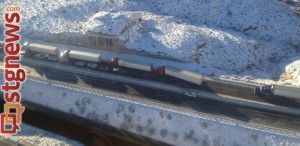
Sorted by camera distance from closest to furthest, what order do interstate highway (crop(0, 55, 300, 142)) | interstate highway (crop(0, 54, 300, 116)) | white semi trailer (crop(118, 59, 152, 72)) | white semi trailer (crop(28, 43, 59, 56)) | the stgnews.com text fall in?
interstate highway (crop(0, 55, 300, 142))
the stgnews.com text
interstate highway (crop(0, 54, 300, 116))
white semi trailer (crop(118, 59, 152, 72))
white semi trailer (crop(28, 43, 59, 56))

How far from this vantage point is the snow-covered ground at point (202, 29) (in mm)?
52250

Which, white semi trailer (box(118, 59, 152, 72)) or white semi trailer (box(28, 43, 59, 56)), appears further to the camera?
white semi trailer (box(28, 43, 59, 56))

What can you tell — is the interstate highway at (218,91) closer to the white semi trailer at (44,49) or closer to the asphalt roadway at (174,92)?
the asphalt roadway at (174,92)

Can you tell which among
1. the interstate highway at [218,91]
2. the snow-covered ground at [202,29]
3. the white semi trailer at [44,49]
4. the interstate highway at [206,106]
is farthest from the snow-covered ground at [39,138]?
the snow-covered ground at [202,29]

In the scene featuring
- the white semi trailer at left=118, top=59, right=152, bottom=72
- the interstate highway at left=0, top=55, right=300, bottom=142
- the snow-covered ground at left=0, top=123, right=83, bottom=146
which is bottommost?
the snow-covered ground at left=0, top=123, right=83, bottom=146

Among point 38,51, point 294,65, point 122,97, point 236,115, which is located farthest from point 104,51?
point 294,65

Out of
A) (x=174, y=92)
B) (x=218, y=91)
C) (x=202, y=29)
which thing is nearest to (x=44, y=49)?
(x=174, y=92)

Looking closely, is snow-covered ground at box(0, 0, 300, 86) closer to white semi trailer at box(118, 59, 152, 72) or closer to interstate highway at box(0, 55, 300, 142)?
white semi trailer at box(118, 59, 152, 72)

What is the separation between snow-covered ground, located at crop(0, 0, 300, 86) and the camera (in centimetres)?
5225

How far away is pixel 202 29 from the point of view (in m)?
57.4

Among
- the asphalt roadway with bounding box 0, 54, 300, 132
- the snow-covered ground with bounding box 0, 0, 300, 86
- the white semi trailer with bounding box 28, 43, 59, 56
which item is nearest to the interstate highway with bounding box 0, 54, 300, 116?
the asphalt roadway with bounding box 0, 54, 300, 132

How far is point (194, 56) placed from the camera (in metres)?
52.6

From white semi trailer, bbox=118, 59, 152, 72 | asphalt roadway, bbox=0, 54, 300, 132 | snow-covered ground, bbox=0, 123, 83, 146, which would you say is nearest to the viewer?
snow-covered ground, bbox=0, 123, 83, 146

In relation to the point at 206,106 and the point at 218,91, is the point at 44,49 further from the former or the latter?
the point at 218,91
